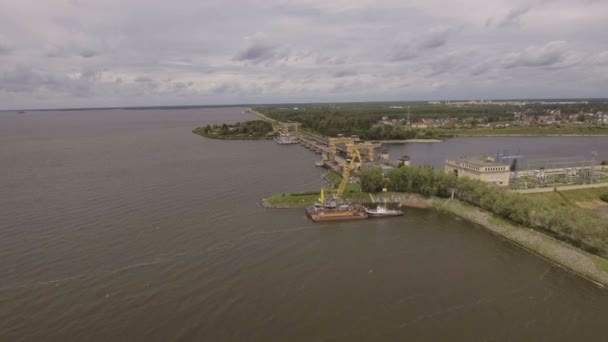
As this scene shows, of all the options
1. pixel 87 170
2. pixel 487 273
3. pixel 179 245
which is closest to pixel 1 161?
pixel 87 170

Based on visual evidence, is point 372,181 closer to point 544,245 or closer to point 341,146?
point 544,245

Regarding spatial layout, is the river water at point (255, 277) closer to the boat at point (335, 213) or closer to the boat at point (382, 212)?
the boat at point (335, 213)

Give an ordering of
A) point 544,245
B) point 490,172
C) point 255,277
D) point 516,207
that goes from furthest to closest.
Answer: point 490,172 → point 516,207 → point 544,245 → point 255,277

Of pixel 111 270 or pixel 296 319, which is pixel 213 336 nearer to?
pixel 296 319

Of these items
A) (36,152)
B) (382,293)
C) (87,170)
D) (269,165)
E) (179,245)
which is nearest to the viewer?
(382,293)

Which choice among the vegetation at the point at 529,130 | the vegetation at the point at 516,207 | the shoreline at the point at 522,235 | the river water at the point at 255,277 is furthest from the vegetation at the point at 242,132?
the vegetation at the point at 516,207

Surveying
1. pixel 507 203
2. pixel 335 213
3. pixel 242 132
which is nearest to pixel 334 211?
pixel 335 213

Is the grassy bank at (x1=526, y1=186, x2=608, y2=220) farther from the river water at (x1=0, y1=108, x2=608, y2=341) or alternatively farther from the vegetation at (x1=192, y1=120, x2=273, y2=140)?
the vegetation at (x1=192, y1=120, x2=273, y2=140)

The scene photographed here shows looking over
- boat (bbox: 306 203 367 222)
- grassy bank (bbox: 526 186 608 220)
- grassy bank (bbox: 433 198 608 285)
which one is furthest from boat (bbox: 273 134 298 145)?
grassy bank (bbox: 526 186 608 220)
